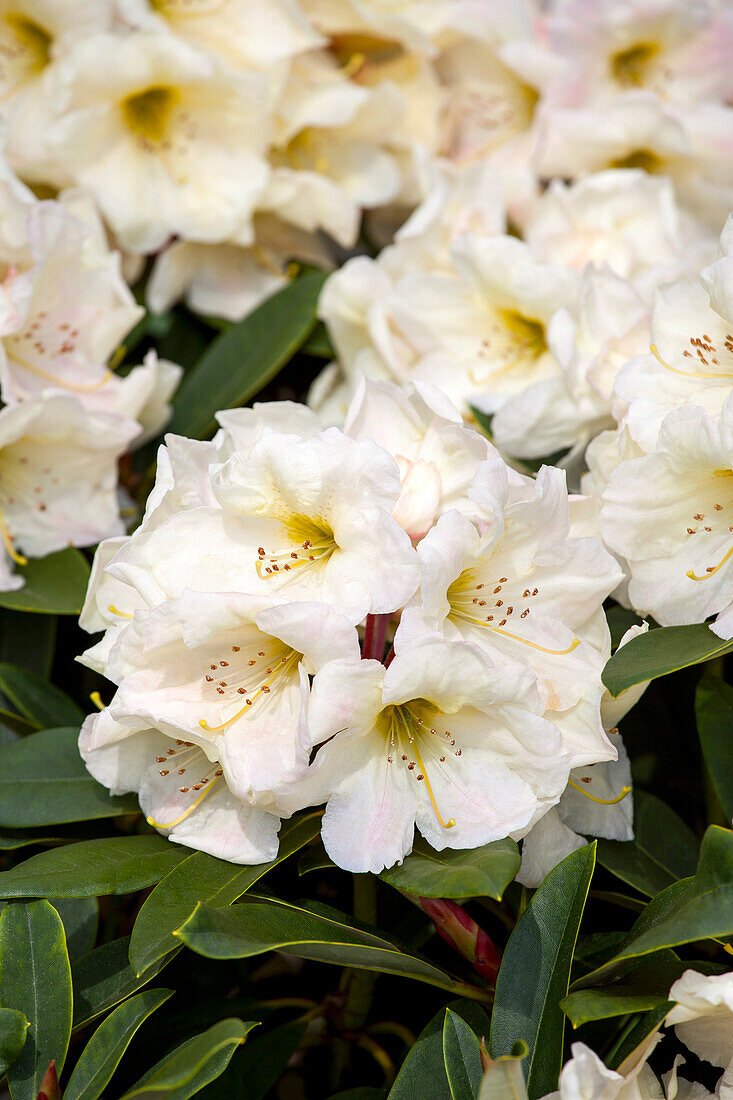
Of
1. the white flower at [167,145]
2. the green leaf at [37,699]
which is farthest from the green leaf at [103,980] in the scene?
the white flower at [167,145]

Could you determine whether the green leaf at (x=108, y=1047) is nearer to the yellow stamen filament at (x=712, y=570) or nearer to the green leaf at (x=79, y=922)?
the green leaf at (x=79, y=922)

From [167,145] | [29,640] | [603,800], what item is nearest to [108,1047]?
[603,800]

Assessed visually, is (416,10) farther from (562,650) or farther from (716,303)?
(562,650)

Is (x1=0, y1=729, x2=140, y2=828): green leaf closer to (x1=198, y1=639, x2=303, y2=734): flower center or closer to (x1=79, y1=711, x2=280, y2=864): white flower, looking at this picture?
(x1=79, y1=711, x2=280, y2=864): white flower

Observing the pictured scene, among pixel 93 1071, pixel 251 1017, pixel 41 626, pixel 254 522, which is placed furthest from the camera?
pixel 41 626

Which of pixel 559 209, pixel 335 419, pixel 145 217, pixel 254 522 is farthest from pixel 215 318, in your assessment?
pixel 254 522

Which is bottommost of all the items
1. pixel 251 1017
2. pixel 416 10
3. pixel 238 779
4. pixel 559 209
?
pixel 251 1017

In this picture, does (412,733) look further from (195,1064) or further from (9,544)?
(9,544)
